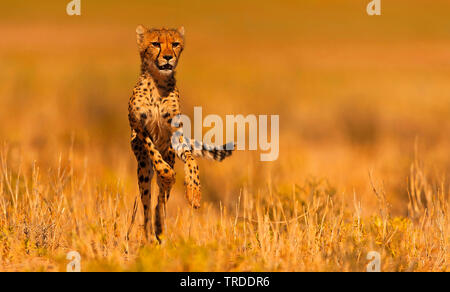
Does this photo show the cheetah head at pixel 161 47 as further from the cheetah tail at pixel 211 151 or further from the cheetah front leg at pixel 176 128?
the cheetah tail at pixel 211 151

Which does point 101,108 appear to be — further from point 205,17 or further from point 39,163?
point 205,17

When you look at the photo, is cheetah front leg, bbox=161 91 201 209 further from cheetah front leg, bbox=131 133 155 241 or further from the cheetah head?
cheetah front leg, bbox=131 133 155 241

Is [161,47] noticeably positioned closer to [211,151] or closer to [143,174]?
[211,151]

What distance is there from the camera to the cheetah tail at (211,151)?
210 inches

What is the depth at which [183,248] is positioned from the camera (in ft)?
15.4

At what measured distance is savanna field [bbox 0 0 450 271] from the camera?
5.29 m

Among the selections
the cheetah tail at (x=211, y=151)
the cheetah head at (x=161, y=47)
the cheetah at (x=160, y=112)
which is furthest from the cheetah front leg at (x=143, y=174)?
the cheetah head at (x=161, y=47)

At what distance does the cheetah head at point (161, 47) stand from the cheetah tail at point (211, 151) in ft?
2.24

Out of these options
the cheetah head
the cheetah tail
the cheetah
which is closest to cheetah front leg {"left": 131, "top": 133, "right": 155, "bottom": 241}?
the cheetah

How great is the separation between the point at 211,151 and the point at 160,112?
55 centimetres
